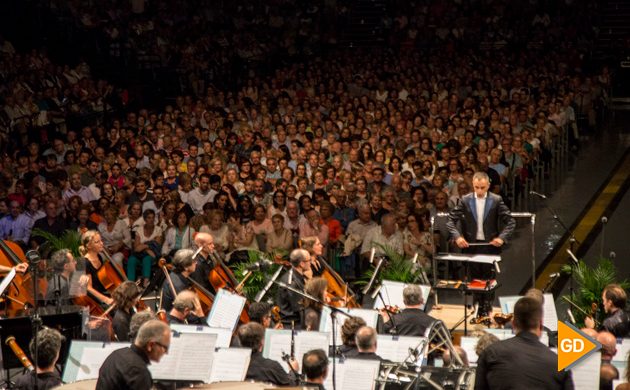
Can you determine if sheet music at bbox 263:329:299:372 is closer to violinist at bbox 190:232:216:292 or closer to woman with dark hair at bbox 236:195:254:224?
violinist at bbox 190:232:216:292

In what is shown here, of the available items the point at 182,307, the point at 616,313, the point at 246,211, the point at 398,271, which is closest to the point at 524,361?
the point at 616,313

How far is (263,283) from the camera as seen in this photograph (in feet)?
37.2

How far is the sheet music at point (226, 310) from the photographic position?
9.23 metres

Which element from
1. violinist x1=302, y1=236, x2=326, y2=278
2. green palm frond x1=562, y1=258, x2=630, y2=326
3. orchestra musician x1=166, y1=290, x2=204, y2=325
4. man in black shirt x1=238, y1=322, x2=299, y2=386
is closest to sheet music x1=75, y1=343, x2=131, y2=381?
man in black shirt x1=238, y1=322, x2=299, y2=386

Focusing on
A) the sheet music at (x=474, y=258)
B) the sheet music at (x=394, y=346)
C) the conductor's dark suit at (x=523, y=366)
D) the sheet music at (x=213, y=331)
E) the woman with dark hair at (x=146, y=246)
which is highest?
the conductor's dark suit at (x=523, y=366)

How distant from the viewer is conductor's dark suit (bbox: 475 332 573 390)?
5484 millimetres

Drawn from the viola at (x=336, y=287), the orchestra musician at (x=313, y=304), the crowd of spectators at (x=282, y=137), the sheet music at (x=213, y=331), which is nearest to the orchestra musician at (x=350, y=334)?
the sheet music at (x=213, y=331)

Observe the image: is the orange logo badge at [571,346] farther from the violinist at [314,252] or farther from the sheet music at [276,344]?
the violinist at [314,252]

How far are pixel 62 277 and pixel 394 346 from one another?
3.54 meters

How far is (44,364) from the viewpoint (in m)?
7.08

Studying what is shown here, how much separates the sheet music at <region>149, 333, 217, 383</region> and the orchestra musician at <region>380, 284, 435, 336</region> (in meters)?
2.28

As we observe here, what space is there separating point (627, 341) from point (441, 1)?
20147 mm

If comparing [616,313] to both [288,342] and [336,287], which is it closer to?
[288,342]

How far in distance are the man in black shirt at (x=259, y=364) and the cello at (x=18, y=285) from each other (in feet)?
9.55
